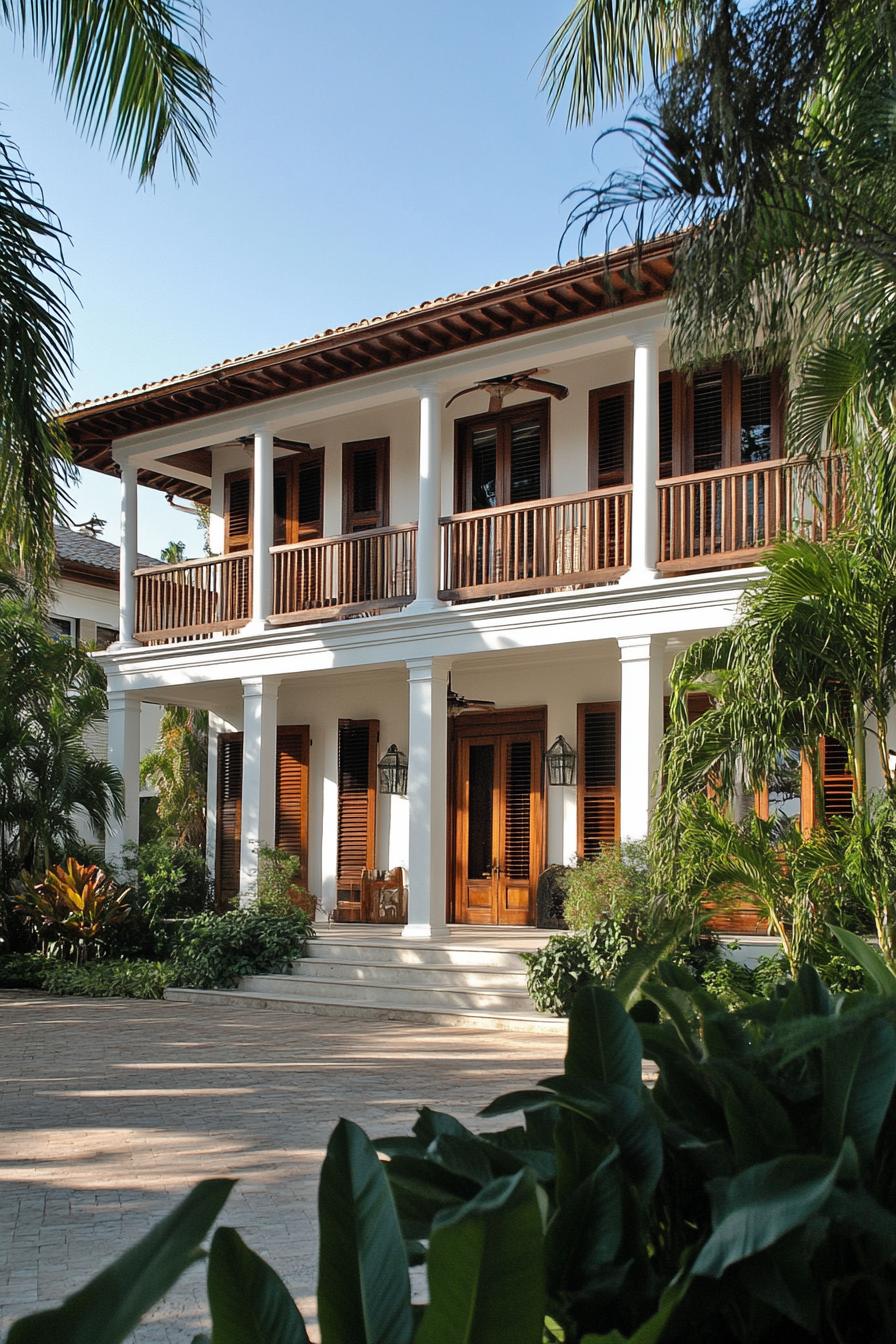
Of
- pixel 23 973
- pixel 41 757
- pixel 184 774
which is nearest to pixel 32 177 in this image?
pixel 41 757

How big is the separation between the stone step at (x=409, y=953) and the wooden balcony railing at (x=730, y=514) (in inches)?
159

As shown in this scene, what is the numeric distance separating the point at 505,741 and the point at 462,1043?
5.64m

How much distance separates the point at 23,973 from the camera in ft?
Result: 50.3

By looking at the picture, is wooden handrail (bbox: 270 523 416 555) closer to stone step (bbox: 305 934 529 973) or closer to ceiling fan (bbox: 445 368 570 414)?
ceiling fan (bbox: 445 368 570 414)

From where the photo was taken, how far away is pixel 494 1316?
1255 millimetres

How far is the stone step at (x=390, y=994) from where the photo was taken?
40.3 feet

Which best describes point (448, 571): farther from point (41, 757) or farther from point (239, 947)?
point (41, 757)

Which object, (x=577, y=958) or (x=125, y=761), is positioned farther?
(x=125, y=761)

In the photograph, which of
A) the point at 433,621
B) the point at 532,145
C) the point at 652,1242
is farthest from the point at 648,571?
the point at 652,1242

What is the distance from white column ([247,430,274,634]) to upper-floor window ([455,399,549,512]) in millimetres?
2217

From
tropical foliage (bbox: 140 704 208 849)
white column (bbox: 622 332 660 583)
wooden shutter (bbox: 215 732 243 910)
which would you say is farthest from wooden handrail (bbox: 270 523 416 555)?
tropical foliage (bbox: 140 704 208 849)

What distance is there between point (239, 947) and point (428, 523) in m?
4.87

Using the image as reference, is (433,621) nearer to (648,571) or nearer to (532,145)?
(648,571)

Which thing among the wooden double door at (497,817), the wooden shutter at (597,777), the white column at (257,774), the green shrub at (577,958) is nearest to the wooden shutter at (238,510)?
the white column at (257,774)
